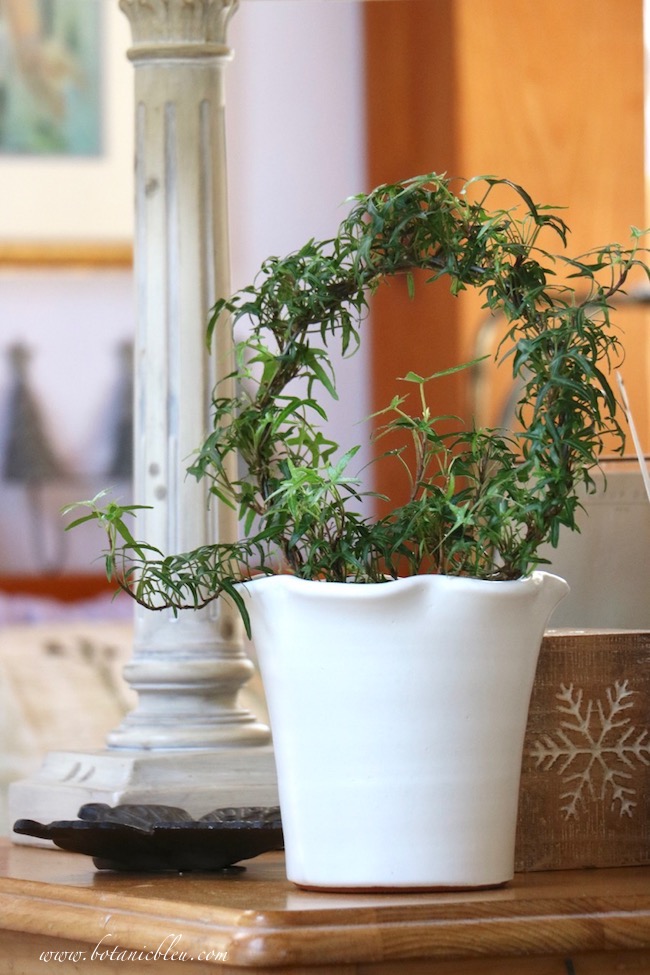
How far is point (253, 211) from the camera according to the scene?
291 cm

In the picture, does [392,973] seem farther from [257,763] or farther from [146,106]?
[146,106]

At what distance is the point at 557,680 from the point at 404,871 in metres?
0.14

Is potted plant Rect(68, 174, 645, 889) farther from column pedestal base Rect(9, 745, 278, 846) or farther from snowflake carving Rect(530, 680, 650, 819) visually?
column pedestal base Rect(9, 745, 278, 846)

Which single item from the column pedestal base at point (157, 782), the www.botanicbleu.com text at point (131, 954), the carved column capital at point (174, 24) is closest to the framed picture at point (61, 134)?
the carved column capital at point (174, 24)

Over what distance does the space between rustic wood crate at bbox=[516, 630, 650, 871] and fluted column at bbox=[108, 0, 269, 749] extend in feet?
0.88

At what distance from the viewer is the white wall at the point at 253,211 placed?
2844 mm

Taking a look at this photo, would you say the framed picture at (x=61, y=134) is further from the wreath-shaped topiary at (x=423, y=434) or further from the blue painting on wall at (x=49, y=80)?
the wreath-shaped topiary at (x=423, y=434)

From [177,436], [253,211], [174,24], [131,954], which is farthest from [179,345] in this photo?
[253,211]

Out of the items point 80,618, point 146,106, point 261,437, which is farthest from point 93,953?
point 80,618

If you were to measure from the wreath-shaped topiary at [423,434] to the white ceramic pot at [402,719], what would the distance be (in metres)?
0.02

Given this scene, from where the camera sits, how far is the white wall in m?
2.84

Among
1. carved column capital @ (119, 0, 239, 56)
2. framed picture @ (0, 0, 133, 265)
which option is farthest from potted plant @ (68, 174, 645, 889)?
framed picture @ (0, 0, 133, 265)

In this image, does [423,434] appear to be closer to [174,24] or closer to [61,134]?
[174,24]

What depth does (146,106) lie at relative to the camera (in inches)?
39.4
